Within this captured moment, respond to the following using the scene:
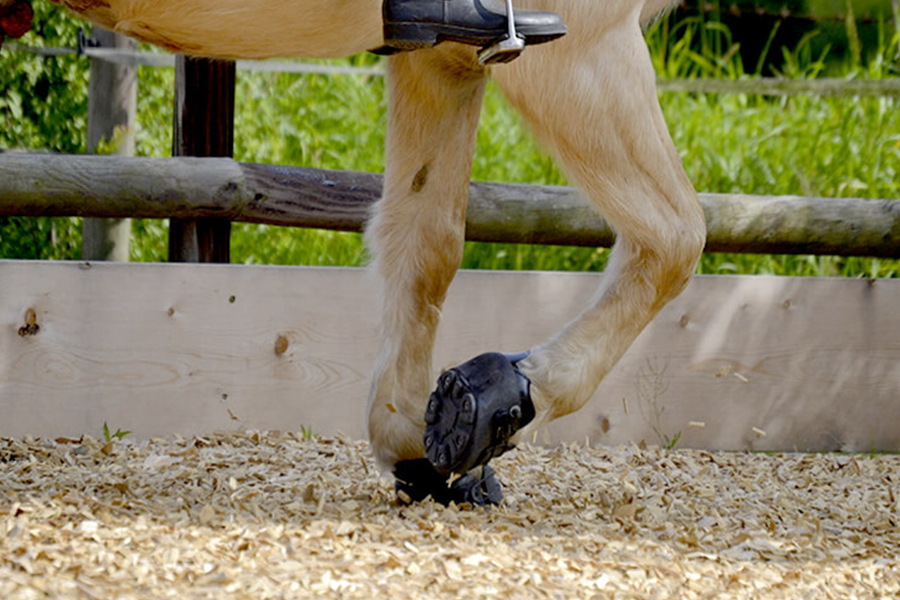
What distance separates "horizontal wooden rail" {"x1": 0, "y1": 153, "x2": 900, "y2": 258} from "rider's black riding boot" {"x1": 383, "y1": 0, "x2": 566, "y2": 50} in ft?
5.70

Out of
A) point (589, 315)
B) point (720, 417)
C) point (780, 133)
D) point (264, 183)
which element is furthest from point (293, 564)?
point (780, 133)

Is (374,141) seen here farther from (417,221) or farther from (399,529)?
(399,529)

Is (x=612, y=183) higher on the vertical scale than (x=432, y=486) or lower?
higher

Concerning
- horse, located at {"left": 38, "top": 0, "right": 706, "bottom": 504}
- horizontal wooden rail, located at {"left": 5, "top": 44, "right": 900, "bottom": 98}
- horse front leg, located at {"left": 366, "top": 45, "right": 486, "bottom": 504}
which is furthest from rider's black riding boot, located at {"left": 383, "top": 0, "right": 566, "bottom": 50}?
horizontal wooden rail, located at {"left": 5, "top": 44, "right": 900, "bottom": 98}

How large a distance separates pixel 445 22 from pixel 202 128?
211 cm

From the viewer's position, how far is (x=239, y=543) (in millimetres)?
2088

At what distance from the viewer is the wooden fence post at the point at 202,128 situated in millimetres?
3883

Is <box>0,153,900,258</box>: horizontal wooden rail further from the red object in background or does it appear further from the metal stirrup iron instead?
the metal stirrup iron

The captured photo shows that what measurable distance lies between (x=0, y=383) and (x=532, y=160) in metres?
3.62

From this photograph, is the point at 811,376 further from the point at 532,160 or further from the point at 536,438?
the point at 532,160

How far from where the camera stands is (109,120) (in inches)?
180

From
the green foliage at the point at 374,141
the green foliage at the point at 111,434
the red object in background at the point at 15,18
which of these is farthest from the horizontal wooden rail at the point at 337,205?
the red object in background at the point at 15,18

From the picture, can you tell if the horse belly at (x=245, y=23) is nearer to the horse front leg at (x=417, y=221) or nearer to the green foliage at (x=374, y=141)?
the horse front leg at (x=417, y=221)

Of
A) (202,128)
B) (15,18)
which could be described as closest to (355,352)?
(202,128)
